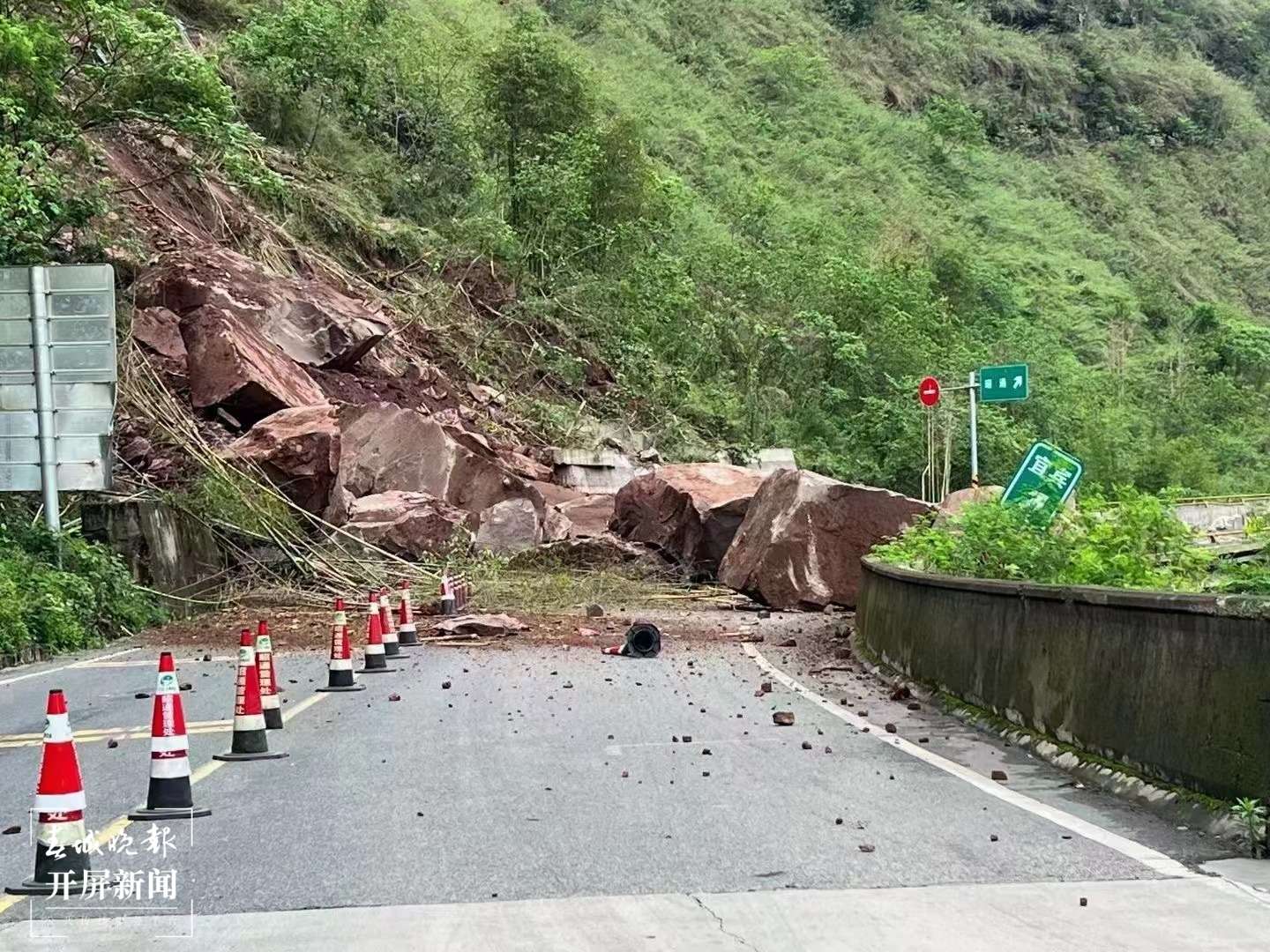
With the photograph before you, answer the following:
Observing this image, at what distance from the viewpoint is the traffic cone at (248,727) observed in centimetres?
905

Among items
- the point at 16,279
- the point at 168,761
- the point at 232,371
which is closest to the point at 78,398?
the point at 16,279

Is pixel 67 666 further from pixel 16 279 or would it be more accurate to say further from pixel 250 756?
pixel 250 756

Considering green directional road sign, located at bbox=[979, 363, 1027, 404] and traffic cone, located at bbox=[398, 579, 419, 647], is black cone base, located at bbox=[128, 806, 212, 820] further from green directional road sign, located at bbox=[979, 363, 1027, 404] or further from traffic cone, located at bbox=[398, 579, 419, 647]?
green directional road sign, located at bbox=[979, 363, 1027, 404]

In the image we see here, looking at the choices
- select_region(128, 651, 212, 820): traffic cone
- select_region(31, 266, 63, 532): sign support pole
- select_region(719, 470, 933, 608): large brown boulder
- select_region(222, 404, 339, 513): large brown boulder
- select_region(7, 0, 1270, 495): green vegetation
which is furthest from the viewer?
select_region(7, 0, 1270, 495): green vegetation

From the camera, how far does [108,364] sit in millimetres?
20109

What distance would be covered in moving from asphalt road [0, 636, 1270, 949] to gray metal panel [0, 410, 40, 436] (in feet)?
29.0

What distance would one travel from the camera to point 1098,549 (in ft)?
35.2

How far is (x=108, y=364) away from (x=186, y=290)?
7.72 m

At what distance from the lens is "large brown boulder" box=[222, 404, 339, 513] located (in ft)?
77.4

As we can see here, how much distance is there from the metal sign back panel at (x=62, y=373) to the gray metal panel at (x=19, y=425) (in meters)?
0.01

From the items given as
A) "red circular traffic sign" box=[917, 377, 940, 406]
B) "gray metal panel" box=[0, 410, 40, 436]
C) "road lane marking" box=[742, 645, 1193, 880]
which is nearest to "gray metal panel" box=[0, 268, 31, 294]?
"gray metal panel" box=[0, 410, 40, 436]

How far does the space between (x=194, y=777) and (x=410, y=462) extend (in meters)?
18.4

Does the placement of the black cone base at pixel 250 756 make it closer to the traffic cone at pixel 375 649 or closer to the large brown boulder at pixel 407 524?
the traffic cone at pixel 375 649

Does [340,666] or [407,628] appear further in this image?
[407,628]
